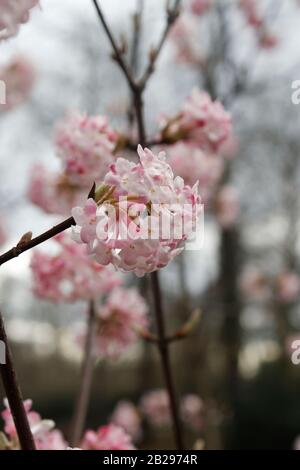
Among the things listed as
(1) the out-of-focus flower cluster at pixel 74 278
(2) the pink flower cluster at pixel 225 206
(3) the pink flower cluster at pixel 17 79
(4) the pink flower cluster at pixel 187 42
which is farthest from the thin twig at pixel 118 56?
(2) the pink flower cluster at pixel 225 206

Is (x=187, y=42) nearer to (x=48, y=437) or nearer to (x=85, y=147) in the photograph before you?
(x=85, y=147)

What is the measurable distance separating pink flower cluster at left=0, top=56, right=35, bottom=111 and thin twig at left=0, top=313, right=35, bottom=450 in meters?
3.11

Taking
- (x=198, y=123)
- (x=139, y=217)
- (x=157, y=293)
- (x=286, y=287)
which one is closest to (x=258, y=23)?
(x=286, y=287)

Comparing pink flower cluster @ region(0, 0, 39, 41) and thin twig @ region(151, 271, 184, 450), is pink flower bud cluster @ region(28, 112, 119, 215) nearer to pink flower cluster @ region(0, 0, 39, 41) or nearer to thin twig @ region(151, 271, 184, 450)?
thin twig @ region(151, 271, 184, 450)

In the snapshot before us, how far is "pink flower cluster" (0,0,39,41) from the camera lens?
85cm

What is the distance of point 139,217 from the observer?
754mm

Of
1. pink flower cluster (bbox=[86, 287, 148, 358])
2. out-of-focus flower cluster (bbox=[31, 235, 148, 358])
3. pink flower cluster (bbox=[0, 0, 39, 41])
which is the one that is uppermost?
A: pink flower cluster (bbox=[0, 0, 39, 41])

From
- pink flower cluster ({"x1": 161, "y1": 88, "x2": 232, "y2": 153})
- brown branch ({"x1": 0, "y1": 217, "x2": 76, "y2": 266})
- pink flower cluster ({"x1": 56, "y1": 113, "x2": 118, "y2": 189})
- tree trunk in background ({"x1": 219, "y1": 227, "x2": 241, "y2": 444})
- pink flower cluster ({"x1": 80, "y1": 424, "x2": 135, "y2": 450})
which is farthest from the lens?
tree trunk in background ({"x1": 219, "y1": 227, "x2": 241, "y2": 444})

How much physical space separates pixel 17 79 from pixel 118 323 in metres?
2.41

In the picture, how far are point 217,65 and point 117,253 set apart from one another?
18.9ft

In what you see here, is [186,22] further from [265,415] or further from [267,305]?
[267,305]

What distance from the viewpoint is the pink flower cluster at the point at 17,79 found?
12.3ft

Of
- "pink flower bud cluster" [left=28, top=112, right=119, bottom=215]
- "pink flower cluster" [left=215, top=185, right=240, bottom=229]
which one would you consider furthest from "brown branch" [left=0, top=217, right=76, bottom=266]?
"pink flower cluster" [left=215, top=185, right=240, bottom=229]

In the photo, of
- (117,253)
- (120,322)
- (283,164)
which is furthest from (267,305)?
(117,253)
